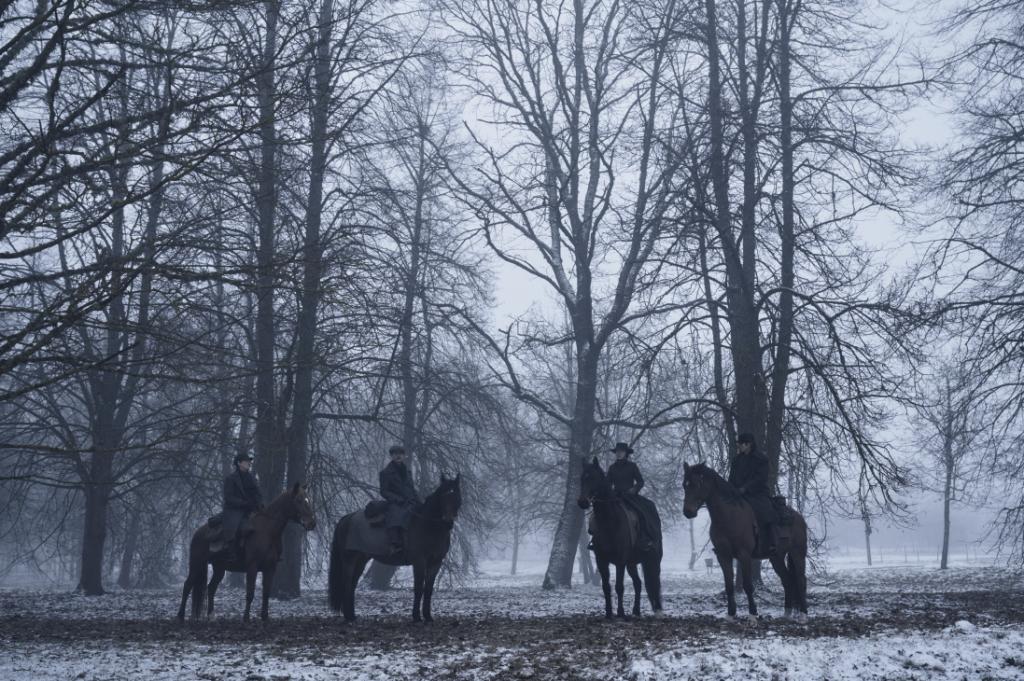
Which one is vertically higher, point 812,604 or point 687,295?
point 687,295

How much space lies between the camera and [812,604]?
17.3m

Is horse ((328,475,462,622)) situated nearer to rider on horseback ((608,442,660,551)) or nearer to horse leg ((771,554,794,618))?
rider on horseback ((608,442,660,551))

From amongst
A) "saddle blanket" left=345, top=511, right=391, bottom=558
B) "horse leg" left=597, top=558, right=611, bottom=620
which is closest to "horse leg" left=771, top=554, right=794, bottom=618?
"horse leg" left=597, top=558, right=611, bottom=620

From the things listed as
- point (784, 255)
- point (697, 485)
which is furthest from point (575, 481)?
point (697, 485)

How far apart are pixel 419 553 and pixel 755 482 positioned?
5.24 meters

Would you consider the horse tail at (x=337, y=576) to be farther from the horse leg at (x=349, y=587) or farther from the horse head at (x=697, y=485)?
the horse head at (x=697, y=485)

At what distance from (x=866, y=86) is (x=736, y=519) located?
1024cm

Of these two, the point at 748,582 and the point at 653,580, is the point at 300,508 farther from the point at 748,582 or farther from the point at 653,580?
the point at 748,582

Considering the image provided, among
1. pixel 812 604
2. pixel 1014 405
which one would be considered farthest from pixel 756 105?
pixel 812 604

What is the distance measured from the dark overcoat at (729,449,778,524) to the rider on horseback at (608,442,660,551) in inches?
53.8

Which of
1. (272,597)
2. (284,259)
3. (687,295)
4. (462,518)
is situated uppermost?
(687,295)

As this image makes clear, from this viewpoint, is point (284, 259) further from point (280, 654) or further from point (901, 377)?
point (901, 377)

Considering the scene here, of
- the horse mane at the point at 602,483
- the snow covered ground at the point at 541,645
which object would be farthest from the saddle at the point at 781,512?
the horse mane at the point at 602,483

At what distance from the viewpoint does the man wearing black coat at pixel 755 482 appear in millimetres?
15047
